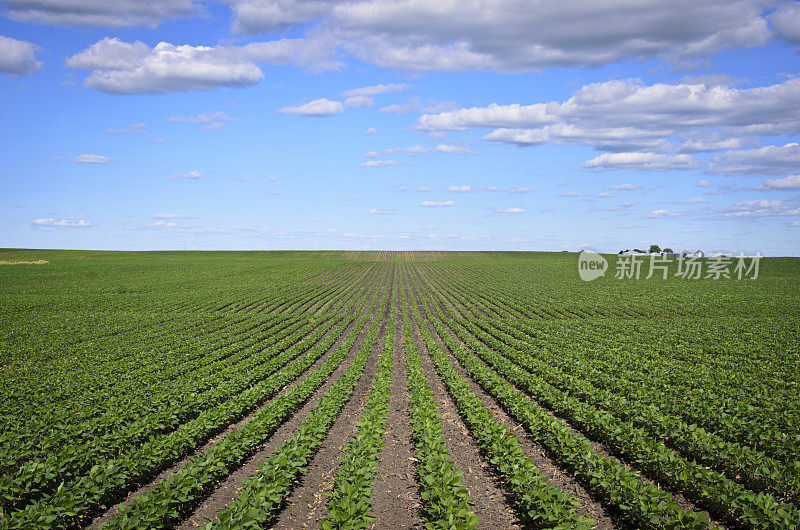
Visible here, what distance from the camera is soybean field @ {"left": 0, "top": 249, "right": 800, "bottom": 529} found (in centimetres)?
765

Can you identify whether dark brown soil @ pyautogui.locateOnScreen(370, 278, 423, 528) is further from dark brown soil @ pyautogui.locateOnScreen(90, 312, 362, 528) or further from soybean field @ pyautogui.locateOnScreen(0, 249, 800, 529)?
dark brown soil @ pyautogui.locateOnScreen(90, 312, 362, 528)

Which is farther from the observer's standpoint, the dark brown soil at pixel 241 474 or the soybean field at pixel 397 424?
the dark brown soil at pixel 241 474

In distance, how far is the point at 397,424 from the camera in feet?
40.9

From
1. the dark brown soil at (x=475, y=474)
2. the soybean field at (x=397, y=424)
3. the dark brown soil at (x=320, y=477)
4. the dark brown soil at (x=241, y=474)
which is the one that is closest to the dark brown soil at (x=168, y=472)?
the soybean field at (x=397, y=424)

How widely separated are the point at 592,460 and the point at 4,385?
18.6 metres

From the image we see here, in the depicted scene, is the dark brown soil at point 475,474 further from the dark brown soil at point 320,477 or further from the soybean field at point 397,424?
the dark brown soil at point 320,477

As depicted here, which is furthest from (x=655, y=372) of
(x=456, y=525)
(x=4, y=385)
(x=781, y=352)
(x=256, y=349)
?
(x=4, y=385)

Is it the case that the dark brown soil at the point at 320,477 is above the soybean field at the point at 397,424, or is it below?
below

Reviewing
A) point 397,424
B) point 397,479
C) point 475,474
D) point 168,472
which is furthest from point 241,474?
point 475,474

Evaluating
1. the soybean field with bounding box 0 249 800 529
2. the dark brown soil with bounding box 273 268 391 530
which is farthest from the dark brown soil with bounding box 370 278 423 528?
the dark brown soil with bounding box 273 268 391 530

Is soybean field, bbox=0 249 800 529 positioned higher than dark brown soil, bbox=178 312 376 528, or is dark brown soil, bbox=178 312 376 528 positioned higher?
soybean field, bbox=0 249 800 529

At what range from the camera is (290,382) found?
16.5 meters

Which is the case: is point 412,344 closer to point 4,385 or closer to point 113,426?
point 113,426

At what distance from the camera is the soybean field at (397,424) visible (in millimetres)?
7648
